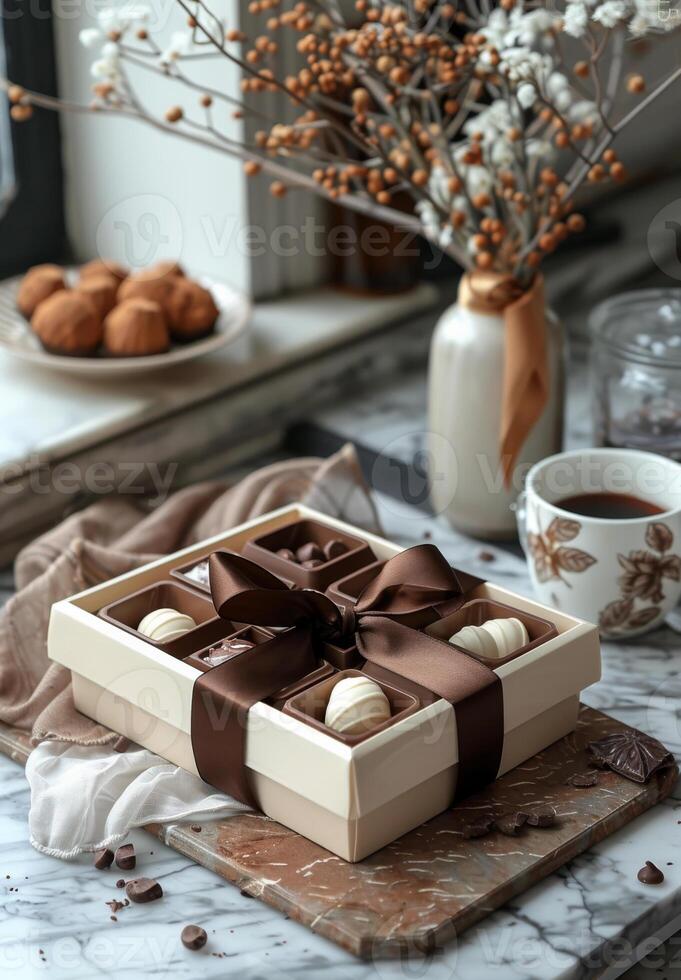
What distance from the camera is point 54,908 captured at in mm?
682

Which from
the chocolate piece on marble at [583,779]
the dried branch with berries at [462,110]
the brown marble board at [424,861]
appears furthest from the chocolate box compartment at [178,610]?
the dried branch with berries at [462,110]

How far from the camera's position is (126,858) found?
27.8 inches

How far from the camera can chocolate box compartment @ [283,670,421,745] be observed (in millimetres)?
681

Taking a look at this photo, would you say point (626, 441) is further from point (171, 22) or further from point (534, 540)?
point (171, 22)

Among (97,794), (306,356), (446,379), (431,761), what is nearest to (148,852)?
(97,794)

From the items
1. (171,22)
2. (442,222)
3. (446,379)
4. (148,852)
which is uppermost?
(171,22)

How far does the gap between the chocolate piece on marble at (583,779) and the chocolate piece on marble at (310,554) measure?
0.21m

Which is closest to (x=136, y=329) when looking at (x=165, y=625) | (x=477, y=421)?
(x=477, y=421)

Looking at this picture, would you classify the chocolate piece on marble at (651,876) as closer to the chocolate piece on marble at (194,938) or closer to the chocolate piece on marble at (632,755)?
the chocolate piece on marble at (632,755)

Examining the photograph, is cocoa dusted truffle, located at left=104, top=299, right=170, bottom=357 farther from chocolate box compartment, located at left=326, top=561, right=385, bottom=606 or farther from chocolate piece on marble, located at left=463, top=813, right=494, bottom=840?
chocolate piece on marble, located at left=463, top=813, right=494, bottom=840

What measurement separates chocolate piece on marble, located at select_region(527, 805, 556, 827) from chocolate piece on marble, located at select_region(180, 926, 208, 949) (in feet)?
0.60

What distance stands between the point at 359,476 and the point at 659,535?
0.81 ft

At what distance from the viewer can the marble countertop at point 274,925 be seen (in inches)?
25.2

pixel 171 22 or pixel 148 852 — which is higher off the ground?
pixel 171 22
